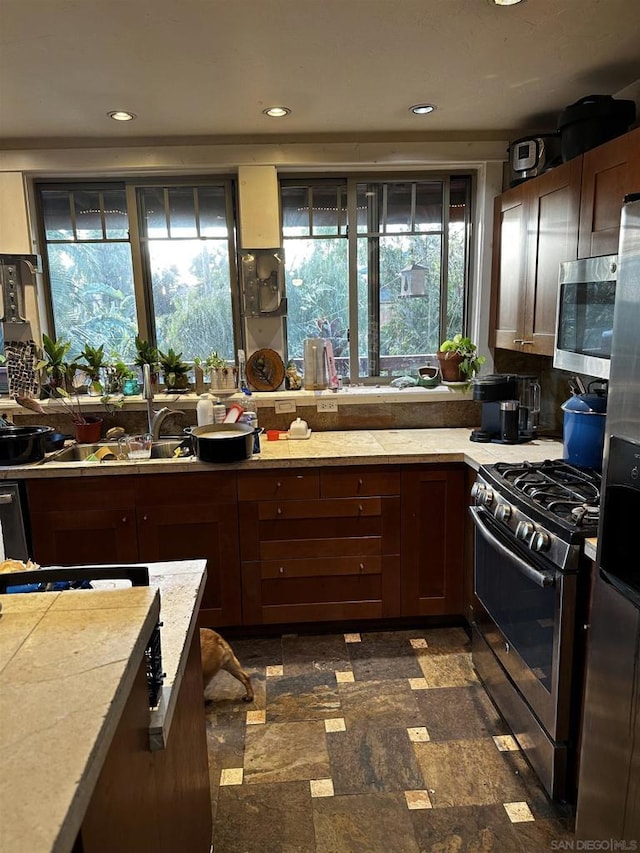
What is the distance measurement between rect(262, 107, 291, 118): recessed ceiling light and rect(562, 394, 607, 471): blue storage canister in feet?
6.01

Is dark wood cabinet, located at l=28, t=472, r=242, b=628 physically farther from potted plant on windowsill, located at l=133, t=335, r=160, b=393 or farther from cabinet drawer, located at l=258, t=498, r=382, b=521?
potted plant on windowsill, located at l=133, t=335, r=160, b=393

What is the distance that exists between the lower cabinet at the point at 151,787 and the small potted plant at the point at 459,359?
225 cm

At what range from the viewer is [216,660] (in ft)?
7.38

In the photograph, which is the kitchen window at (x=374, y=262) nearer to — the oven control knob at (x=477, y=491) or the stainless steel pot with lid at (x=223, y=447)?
the stainless steel pot with lid at (x=223, y=447)

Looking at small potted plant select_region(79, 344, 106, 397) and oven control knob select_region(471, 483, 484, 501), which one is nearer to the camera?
oven control knob select_region(471, 483, 484, 501)

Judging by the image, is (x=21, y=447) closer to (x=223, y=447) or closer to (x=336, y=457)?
(x=223, y=447)

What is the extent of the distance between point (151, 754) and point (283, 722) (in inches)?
54.8

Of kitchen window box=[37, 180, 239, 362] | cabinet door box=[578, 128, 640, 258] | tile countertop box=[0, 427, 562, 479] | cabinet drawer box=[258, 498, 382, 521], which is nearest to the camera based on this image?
cabinet door box=[578, 128, 640, 258]

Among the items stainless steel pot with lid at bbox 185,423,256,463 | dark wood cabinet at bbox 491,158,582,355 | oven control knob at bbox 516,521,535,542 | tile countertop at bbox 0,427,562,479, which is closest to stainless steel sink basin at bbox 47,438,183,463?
tile countertop at bbox 0,427,562,479

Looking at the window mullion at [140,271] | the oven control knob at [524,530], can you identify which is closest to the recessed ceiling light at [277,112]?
the window mullion at [140,271]

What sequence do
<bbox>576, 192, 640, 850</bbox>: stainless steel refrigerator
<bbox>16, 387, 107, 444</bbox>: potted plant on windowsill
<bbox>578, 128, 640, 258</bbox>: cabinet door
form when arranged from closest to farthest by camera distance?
<bbox>576, 192, 640, 850</bbox>: stainless steel refrigerator < <bbox>578, 128, 640, 258</bbox>: cabinet door < <bbox>16, 387, 107, 444</bbox>: potted plant on windowsill

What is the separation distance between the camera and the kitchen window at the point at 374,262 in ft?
10.8

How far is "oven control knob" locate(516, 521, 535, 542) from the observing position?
184 cm

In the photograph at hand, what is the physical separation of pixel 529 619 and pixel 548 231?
1.66m
